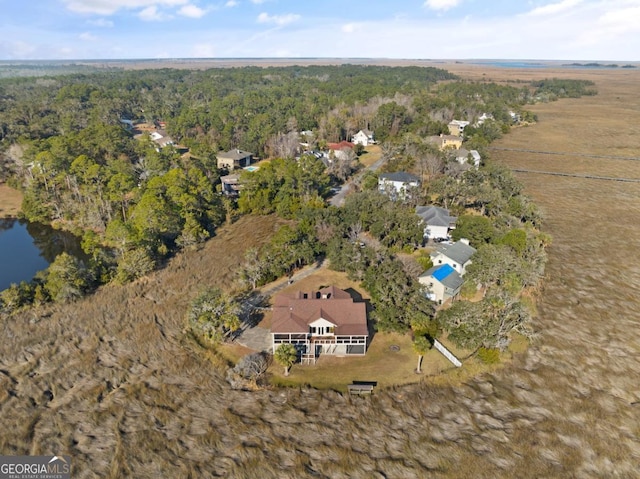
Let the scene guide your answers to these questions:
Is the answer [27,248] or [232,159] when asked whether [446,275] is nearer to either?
[27,248]

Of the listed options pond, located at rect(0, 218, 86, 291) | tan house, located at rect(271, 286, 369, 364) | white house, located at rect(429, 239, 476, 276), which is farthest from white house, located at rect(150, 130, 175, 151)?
tan house, located at rect(271, 286, 369, 364)

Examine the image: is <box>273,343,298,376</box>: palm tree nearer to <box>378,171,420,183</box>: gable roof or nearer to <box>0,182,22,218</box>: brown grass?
<box>378,171,420,183</box>: gable roof

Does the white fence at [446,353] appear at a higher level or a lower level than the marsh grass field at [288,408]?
higher

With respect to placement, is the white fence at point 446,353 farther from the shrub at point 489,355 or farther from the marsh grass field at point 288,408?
the shrub at point 489,355

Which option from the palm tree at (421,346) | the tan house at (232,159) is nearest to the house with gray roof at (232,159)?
the tan house at (232,159)

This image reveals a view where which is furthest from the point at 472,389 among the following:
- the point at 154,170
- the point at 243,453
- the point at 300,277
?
the point at 154,170

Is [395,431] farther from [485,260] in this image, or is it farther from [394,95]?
[394,95]

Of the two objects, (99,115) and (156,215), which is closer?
(156,215)
